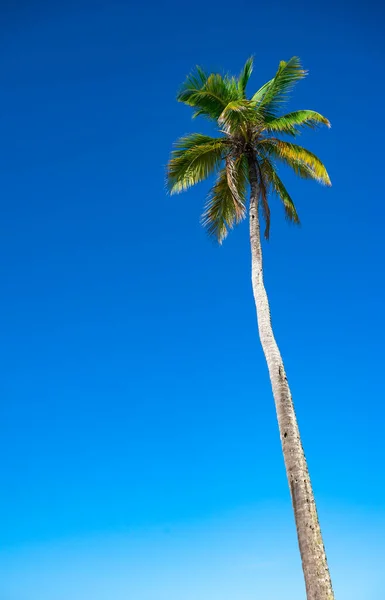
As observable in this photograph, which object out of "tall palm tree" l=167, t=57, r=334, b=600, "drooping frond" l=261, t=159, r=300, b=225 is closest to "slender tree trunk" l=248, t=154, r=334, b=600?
"tall palm tree" l=167, t=57, r=334, b=600

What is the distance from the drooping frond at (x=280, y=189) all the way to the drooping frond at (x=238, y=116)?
64.6 inches

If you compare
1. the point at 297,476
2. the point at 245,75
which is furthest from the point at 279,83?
the point at 297,476

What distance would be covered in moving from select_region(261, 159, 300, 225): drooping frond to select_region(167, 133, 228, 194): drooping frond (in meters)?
1.63

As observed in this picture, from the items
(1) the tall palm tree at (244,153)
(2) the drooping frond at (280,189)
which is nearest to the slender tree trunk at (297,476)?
(1) the tall palm tree at (244,153)

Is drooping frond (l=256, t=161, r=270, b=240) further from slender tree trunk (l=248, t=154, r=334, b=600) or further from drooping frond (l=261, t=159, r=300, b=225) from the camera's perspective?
slender tree trunk (l=248, t=154, r=334, b=600)

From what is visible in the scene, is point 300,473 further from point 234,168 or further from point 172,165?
point 172,165

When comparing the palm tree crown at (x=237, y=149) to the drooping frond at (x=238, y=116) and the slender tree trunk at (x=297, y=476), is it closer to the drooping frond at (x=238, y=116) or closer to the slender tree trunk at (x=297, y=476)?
the drooping frond at (x=238, y=116)

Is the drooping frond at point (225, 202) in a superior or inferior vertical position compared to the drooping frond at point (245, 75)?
inferior

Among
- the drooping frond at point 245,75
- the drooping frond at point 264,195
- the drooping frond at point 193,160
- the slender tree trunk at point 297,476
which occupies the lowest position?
the slender tree trunk at point 297,476

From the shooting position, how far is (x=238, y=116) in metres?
15.1

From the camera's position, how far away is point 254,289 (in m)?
14.5

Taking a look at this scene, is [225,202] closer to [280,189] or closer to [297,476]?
[280,189]

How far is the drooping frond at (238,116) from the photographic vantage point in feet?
48.3

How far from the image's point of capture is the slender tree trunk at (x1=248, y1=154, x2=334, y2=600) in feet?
29.3
